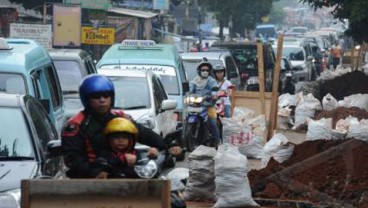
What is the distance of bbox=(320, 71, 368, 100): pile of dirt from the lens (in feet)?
98.7

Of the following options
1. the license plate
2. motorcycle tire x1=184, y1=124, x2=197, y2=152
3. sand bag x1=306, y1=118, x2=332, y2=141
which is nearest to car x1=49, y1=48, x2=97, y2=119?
motorcycle tire x1=184, y1=124, x2=197, y2=152

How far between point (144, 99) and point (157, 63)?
3393 mm

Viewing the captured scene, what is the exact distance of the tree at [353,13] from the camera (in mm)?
24023

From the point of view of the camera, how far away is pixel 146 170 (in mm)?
7035

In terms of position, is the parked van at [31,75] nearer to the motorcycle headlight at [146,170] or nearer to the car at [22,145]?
the car at [22,145]

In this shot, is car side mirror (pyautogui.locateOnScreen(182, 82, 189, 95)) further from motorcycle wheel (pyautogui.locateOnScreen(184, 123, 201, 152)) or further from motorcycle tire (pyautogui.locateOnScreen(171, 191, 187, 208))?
motorcycle tire (pyautogui.locateOnScreen(171, 191, 187, 208))

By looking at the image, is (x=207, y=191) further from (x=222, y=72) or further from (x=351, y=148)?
(x=222, y=72)

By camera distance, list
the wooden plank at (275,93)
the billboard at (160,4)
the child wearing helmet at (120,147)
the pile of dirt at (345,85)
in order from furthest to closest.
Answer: the billboard at (160,4) < the pile of dirt at (345,85) < the wooden plank at (275,93) < the child wearing helmet at (120,147)

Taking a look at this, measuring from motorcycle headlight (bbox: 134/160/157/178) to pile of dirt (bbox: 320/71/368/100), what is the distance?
23047 millimetres

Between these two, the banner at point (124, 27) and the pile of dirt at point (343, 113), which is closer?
the pile of dirt at point (343, 113)

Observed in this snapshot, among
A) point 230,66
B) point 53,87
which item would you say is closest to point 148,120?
point 53,87

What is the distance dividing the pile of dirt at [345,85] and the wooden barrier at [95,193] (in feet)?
77.1

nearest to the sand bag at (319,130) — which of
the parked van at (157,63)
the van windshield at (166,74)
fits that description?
the parked van at (157,63)

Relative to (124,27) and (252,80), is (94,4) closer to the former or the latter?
(124,27)
